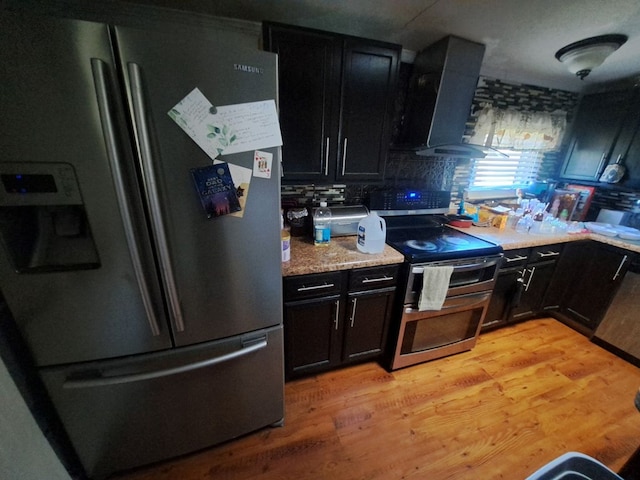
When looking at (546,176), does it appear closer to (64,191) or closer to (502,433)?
(502,433)

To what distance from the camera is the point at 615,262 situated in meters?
1.88

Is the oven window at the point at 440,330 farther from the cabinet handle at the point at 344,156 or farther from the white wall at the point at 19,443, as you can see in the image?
the white wall at the point at 19,443

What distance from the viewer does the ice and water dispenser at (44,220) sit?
0.70 metres

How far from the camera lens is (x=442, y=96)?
5.52 feet

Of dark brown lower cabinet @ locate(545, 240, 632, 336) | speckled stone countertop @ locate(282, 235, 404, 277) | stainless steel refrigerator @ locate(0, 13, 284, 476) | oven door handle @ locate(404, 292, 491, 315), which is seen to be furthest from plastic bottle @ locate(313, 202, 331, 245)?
dark brown lower cabinet @ locate(545, 240, 632, 336)

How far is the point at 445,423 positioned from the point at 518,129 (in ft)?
8.82

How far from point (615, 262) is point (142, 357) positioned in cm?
324

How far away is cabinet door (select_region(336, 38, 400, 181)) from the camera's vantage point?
146cm

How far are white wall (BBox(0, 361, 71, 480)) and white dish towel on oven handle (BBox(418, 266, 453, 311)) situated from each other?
6.00 ft

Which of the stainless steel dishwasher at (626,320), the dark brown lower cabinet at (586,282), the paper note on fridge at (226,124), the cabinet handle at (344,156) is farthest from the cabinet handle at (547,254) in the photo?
the paper note on fridge at (226,124)

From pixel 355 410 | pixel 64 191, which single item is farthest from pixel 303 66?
pixel 355 410

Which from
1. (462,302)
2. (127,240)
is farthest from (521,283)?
(127,240)

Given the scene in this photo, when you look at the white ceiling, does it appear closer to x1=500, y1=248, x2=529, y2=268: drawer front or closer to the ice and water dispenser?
the ice and water dispenser

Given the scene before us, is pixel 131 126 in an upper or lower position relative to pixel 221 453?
upper
